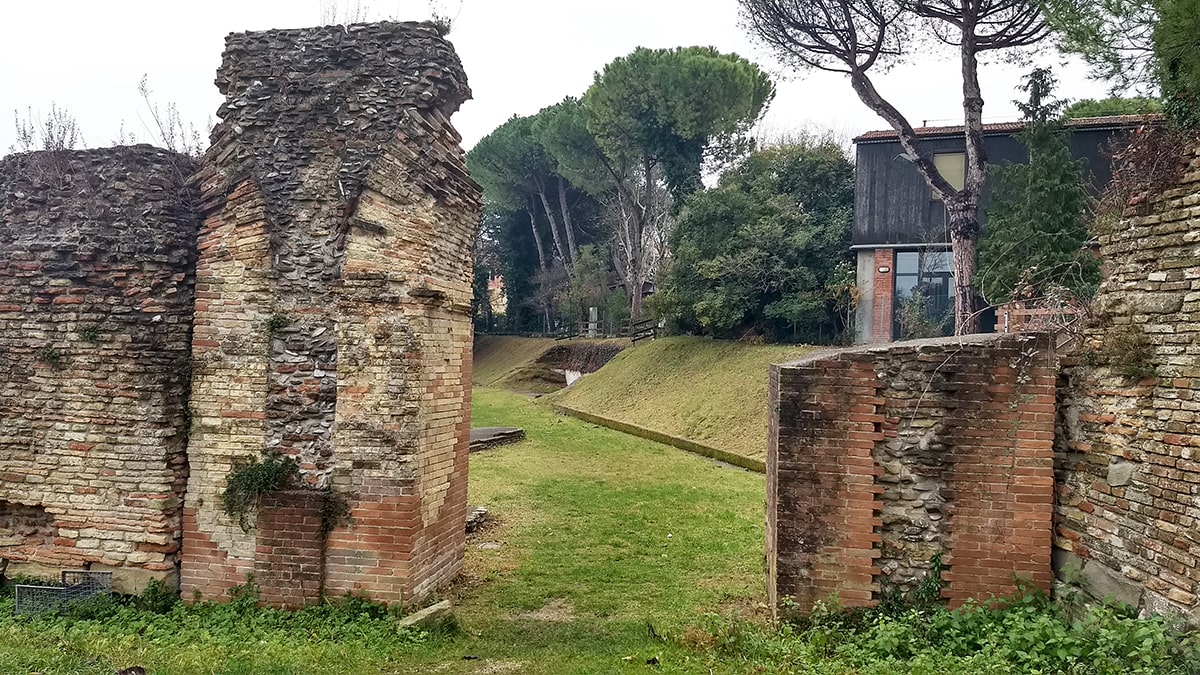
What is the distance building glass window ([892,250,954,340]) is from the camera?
69.2 feet

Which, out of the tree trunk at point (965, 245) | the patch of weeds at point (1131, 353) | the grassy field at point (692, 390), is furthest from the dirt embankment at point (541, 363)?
the patch of weeds at point (1131, 353)

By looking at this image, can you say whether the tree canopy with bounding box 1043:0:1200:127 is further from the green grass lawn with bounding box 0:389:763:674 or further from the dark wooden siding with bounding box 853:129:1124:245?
the dark wooden siding with bounding box 853:129:1124:245

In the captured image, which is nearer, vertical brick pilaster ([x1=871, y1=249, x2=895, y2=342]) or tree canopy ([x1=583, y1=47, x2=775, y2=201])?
vertical brick pilaster ([x1=871, y1=249, x2=895, y2=342])

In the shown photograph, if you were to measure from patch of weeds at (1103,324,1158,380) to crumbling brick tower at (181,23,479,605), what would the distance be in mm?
5091

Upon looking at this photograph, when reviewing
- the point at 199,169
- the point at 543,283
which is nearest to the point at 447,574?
the point at 199,169

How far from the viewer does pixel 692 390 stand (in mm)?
21344

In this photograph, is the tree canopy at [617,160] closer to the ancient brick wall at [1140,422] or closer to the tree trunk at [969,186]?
the tree trunk at [969,186]

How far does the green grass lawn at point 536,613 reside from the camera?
493 cm

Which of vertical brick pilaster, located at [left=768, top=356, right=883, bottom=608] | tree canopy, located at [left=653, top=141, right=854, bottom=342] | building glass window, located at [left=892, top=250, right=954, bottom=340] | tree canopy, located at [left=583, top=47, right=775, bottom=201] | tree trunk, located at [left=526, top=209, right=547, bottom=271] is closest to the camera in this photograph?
vertical brick pilaster, located at [left=768, top=356, right=883, bottom=608]

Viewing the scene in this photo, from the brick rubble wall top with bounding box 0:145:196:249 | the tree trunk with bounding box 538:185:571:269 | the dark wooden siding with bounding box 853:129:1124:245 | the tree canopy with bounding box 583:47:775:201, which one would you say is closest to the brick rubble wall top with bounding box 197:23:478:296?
the brick rubble wall top with bounding box 0:145:196:249

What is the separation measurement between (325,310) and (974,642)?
5521 mm

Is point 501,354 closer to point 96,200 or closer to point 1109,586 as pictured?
point 96,200

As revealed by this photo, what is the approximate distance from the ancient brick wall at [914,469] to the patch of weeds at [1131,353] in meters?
0.44

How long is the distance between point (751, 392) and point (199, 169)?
49.5ft
